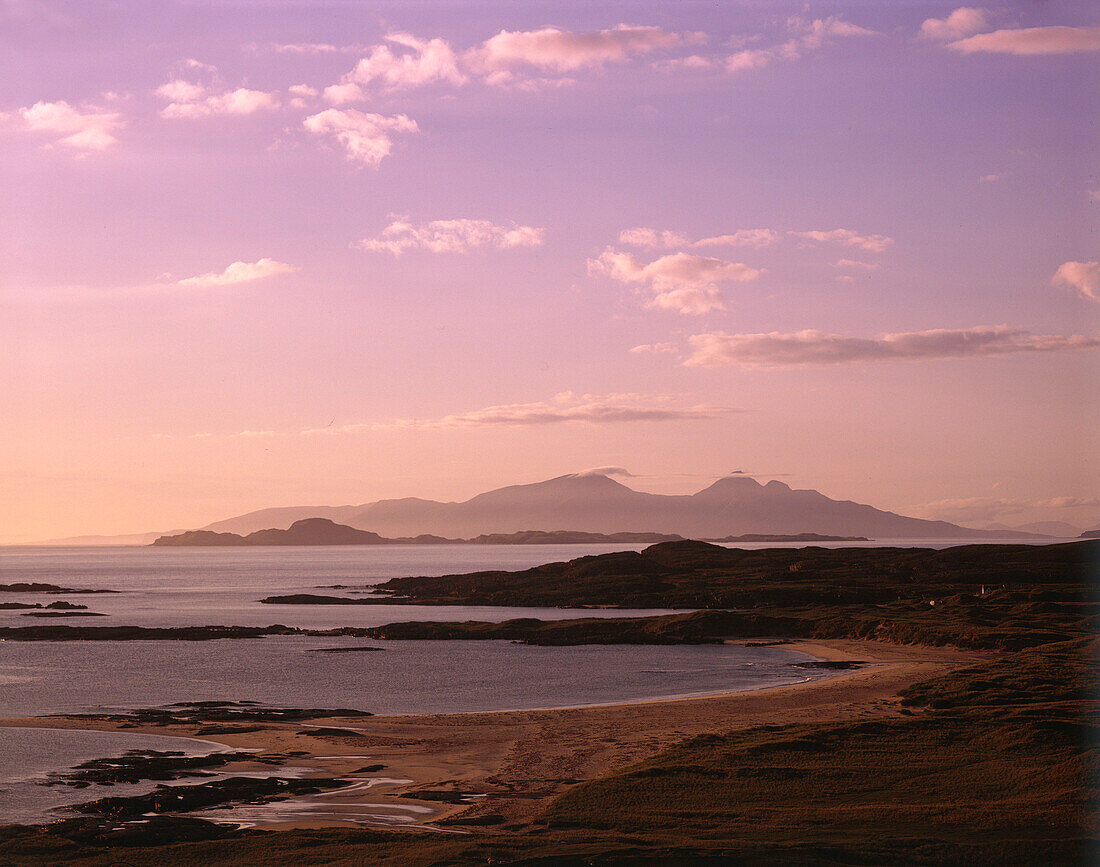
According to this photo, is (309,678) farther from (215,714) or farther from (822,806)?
(822,806)

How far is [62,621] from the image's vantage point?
129750 mm

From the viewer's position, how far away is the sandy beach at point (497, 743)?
37062 mm

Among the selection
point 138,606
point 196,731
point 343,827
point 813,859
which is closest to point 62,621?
point 138,606

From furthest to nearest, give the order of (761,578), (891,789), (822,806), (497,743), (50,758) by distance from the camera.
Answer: (761,578)
(497,743)
(50,758)
(891,789)
(822,806)

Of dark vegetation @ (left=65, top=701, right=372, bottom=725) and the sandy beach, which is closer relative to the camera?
the sandy beach

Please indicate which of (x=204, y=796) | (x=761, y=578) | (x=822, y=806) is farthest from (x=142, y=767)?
(x=761, y=578)

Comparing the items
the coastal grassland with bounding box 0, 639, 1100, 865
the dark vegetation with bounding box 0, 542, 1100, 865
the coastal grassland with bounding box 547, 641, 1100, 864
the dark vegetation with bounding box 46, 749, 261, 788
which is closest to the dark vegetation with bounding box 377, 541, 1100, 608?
the dark vegetation with bounding box 0, 542, 1100, 865

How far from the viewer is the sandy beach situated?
37062mm

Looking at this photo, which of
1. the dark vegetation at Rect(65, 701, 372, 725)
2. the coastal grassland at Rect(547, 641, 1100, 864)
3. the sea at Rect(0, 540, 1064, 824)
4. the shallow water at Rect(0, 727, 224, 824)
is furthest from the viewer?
the dark vegetation at Rect(65, 701, 372, 725)

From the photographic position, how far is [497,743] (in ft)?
168

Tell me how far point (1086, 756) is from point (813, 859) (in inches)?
606

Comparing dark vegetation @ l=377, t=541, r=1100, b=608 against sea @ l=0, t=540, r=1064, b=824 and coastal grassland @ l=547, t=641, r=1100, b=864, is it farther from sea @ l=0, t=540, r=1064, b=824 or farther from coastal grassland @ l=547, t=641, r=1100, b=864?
coastal grassland @ l=547, t=641, r=1100, b=864

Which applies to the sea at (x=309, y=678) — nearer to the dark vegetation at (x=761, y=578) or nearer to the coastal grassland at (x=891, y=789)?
the coastal grassland at (x=891, y=789)

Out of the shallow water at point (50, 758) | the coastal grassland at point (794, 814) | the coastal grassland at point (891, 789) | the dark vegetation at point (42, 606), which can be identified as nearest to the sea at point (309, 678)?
the shallow water at point (50, 758)
